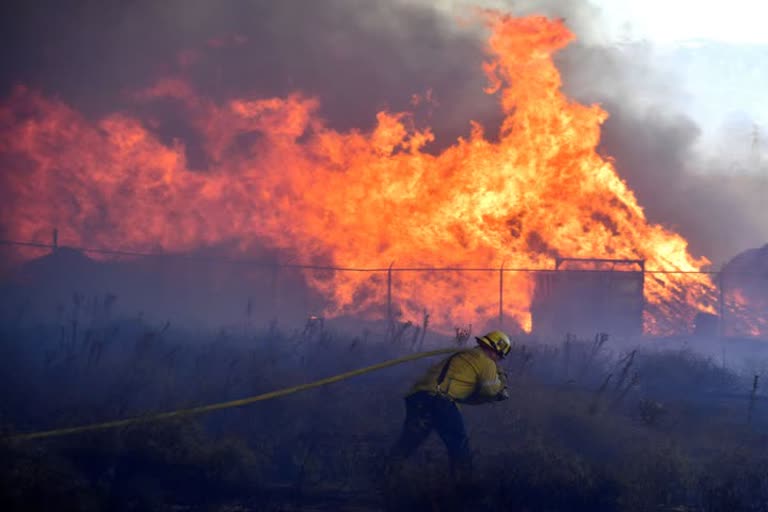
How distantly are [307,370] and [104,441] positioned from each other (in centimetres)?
697

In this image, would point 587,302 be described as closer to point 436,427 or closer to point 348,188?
point 348,188

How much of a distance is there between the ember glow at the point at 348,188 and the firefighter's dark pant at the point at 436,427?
1830 centimetres

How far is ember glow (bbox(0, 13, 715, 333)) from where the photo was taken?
85.7ft

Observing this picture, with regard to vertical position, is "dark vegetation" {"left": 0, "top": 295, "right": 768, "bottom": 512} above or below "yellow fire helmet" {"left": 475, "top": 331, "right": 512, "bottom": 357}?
below

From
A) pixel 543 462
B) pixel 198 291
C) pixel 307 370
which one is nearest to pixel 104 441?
pixel 543 462

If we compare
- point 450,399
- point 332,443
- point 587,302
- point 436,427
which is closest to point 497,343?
point 450,399

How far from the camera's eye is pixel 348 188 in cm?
2725

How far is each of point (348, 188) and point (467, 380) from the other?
19.5m

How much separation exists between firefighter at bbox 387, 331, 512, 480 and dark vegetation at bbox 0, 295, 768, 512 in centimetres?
26

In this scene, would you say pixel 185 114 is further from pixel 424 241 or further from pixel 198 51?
pixel 424 241

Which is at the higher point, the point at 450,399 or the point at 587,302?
the point at 587,302

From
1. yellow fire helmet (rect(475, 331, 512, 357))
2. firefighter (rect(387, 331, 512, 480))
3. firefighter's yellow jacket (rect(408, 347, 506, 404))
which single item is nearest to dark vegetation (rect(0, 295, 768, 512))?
firefighter (rect(387, 331, 512, 480))

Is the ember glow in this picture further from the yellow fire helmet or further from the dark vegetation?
the yellow fire helmet

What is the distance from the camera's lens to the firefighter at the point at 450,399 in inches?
317
